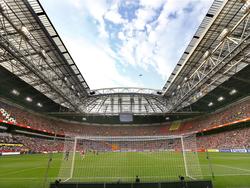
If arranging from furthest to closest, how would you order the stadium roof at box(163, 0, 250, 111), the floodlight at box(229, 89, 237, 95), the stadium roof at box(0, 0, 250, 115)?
1. the floodlight at box(229, 89, 237, 95)
2. the stadium roof at box(0, 0, 250, 115)
3. the stadium roof at box(163, 0, 250, 111)

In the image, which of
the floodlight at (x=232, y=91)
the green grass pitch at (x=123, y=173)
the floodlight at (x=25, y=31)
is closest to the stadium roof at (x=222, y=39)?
the floodlight at (x=232, y=91)

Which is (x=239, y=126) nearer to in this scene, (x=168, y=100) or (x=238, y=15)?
(x=168, y=100)

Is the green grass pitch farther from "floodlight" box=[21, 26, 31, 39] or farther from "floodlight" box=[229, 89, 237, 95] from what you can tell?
"floodlight" box=[229, 89, 237, 95]

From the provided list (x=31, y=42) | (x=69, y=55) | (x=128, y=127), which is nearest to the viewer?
(x=31, y=42)

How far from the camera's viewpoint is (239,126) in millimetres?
32625

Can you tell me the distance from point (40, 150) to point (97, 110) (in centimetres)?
2064

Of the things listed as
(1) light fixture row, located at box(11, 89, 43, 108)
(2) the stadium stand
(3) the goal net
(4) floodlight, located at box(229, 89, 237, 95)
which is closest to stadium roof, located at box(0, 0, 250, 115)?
(4) floodlight, located at box(229, 89, 237, 95)

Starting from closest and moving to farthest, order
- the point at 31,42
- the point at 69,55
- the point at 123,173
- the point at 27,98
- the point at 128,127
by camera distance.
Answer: the point at 123,173 → the point at 31,42 → the point at 69,55 → the point at 27,98 → the point at 128,127

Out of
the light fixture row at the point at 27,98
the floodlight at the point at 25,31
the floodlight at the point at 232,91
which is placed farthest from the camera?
the floodlight at the point at 232,91

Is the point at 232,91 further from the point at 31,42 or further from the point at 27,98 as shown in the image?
the point at 27,98

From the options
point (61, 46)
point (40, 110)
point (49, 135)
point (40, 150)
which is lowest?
point (40, 150)

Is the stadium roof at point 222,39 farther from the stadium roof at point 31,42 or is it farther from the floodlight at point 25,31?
the floodlight at point 25,31

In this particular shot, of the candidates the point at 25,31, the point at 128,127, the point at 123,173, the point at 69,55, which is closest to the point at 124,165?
the point at 123,173

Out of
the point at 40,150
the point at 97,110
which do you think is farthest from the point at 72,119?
the point at 40,150
